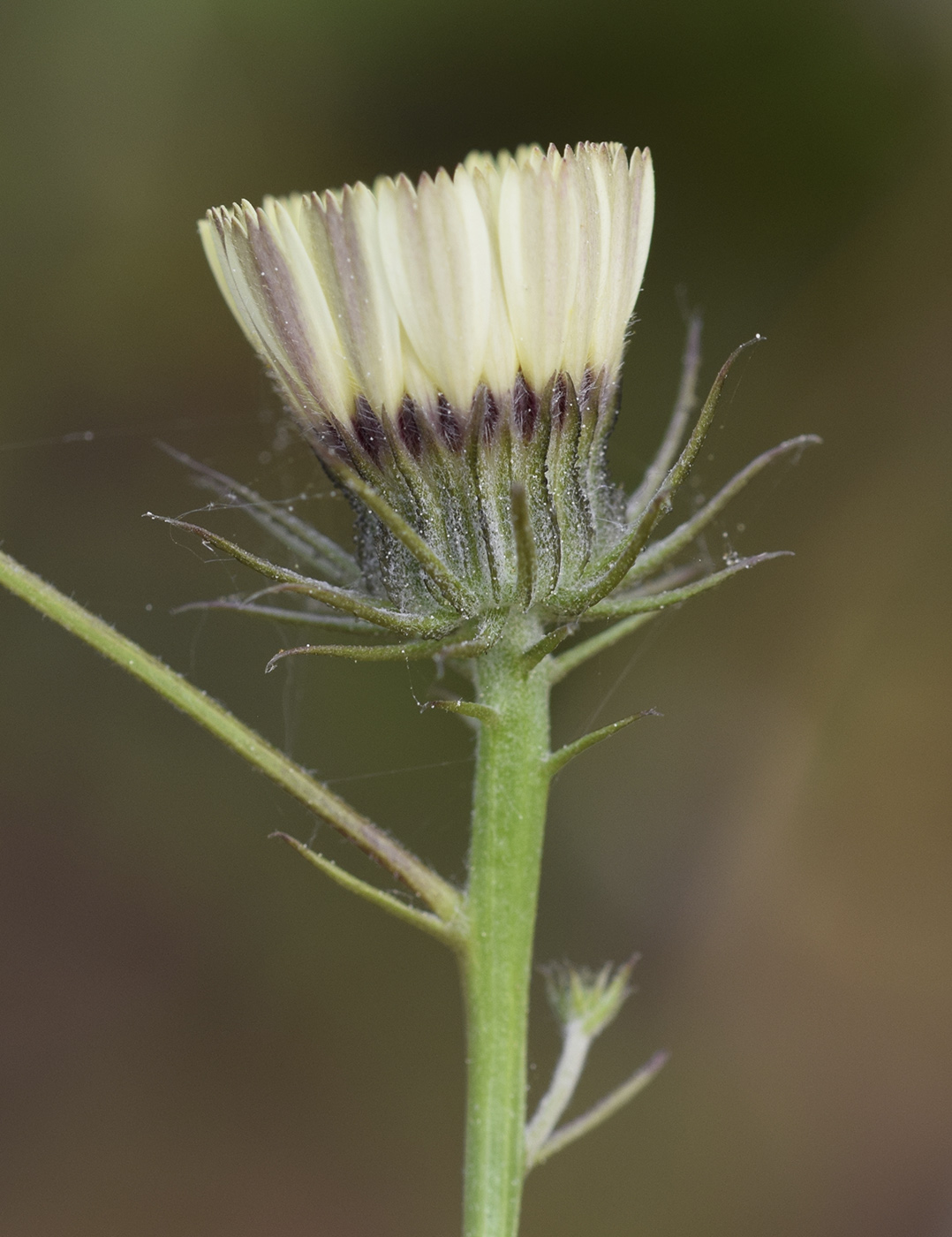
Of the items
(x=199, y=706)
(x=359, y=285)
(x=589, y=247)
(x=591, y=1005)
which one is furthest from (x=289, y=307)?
(x=591, y=1005)

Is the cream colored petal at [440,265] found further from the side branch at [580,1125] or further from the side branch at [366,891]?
the side branch at [580,1125]

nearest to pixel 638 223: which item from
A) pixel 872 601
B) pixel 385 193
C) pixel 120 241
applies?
pixel 385 193

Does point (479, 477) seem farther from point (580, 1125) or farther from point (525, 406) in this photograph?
point (580, 1125)

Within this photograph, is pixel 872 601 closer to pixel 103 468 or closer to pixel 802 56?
pixel 802 56

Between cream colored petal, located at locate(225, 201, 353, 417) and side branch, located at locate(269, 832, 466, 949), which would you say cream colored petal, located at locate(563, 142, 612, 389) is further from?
side branch, located at locate(269, 832, 466, 949)

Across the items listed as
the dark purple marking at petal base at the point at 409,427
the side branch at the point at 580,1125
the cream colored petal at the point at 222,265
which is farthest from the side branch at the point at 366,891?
the cream colored petal at the point at 222,265

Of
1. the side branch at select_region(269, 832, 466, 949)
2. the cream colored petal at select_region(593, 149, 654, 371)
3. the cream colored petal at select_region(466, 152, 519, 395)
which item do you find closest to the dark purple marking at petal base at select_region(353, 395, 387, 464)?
the cream colored petal at select_region(466, 152, 519, 395)
